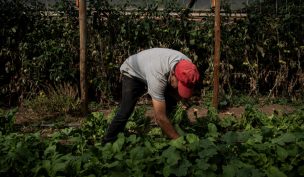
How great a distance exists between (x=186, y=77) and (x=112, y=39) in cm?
415

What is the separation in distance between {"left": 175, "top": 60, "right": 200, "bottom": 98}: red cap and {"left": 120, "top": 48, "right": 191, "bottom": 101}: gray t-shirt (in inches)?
5.3

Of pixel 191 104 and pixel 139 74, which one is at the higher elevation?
pixel 139 74

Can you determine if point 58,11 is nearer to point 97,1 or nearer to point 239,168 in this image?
point 97,1

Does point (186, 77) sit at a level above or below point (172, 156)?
above

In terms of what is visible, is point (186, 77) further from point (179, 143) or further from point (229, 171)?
point (229, 171)

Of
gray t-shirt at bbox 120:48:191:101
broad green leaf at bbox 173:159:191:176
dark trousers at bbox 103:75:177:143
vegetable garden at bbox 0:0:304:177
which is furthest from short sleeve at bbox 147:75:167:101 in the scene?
vegetable garden at bbox 0:0:304:177

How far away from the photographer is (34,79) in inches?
310

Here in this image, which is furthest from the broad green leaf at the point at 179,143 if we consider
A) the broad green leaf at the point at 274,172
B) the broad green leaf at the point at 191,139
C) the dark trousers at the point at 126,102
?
the dark trousers at the point at 126,102

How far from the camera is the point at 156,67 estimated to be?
4.29 metres

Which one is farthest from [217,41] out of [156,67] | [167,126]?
[167,126]

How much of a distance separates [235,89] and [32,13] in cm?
373

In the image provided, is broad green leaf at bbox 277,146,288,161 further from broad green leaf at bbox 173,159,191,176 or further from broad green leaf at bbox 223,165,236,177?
broad green leaf at bbox 173,159,191,176

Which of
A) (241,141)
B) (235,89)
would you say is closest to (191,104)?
(235,89)

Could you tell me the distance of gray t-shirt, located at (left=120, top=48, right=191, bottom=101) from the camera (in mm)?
4168
